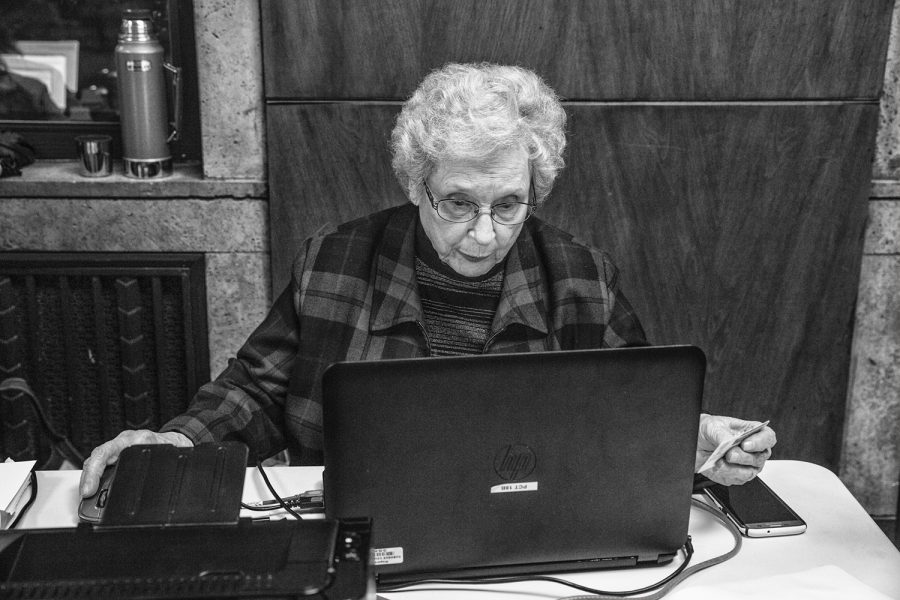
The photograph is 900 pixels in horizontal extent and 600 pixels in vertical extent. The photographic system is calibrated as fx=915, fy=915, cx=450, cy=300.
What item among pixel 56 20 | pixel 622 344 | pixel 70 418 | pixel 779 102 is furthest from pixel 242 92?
pixel 779 102

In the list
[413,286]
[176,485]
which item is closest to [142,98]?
[413,286]

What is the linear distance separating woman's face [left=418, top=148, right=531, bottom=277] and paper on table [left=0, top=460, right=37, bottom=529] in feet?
2.47

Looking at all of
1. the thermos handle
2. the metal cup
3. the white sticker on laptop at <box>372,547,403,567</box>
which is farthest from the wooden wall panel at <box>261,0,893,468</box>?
the white sticker on laptop at <box>372,547,403,567</box>

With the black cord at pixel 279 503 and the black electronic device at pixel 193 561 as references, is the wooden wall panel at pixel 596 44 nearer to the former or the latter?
the black cord at pixel 279 503

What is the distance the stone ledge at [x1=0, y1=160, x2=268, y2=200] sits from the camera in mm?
2291

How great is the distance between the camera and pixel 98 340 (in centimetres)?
238

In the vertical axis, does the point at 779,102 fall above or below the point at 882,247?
above

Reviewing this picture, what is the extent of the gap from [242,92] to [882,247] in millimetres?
1706

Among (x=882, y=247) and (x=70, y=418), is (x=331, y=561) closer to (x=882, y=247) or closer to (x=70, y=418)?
(x=70, y=418)

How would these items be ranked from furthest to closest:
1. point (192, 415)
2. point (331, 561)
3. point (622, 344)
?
point (622, 344) → point (192, 415) → point (331, 561)

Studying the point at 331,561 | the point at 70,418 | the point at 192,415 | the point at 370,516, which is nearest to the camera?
the point at 331,561

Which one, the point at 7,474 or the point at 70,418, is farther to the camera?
the point at 70,418

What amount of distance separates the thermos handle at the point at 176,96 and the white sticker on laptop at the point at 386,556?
5.16 ft

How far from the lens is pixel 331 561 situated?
37.5 inches
